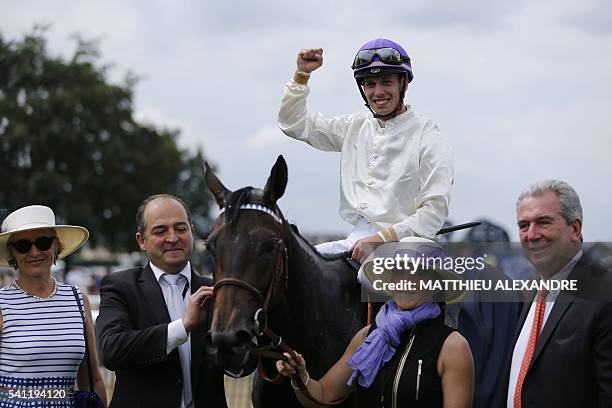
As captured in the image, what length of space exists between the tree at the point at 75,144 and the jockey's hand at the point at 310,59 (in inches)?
1161

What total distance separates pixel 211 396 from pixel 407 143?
1860 mm

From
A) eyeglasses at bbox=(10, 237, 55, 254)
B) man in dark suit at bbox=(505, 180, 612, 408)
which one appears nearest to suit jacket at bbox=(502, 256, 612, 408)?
man in dark suit at bbox=(505, 180, 612, 408)

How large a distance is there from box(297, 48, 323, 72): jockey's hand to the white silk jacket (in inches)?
5.0

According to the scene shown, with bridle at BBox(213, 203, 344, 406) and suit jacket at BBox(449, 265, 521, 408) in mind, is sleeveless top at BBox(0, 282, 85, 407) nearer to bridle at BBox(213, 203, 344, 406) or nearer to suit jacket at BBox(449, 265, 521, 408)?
bridle at BBox(213, 203, 344, 406)

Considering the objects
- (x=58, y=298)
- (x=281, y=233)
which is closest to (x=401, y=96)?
(x=281, y=233)

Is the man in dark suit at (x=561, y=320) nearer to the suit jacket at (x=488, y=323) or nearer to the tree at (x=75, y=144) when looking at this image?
the suit jacket at (x=488, y=323)

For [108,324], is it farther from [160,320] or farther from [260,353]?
[260,353]

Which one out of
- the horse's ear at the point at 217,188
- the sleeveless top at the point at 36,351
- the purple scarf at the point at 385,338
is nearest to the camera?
the purple scarf at the point at 385,338

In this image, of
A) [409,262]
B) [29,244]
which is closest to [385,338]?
[409,262]

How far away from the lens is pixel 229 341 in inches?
139

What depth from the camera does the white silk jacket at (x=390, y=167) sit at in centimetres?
477

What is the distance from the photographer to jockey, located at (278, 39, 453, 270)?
187 inches

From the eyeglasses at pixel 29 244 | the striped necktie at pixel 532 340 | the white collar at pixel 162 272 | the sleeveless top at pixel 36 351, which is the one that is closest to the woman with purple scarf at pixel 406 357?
the striped necktie at pixel 532 340

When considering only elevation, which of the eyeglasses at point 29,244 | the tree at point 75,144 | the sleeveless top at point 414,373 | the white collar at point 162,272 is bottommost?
the sleeveless top at point 414,373
